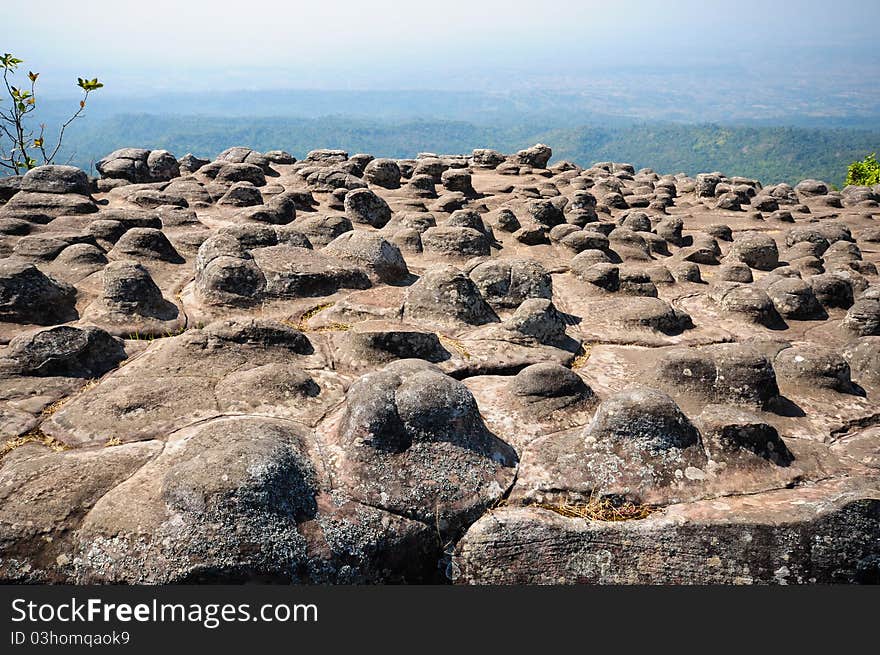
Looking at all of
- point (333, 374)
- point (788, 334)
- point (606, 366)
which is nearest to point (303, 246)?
point (333, 374)

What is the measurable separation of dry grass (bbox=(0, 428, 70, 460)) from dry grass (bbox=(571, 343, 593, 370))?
6.59 metres

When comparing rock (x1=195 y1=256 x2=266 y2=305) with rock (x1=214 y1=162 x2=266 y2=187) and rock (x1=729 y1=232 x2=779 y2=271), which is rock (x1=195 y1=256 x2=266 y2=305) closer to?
rock (x1=214 y1=162 x2=266 y2=187)

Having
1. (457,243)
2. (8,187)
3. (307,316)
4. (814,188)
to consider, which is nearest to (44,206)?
(8,187)

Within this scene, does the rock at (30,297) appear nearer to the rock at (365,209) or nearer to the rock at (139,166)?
the rock at (365,209)

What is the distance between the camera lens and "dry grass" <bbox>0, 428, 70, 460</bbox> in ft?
20.7

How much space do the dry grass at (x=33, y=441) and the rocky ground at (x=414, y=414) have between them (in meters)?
0.05

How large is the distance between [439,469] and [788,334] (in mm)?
8039

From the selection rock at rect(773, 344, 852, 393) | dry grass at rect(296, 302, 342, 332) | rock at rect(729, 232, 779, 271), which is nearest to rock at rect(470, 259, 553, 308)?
dry grass at rect(296, 302, 342, 332)

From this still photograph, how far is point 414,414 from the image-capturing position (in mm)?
6270

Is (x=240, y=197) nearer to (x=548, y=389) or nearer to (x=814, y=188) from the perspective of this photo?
(x=548, y=389)

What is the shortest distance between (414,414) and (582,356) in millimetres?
4264

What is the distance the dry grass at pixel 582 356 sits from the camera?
30.9 feet

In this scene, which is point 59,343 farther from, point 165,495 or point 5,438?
point 165,495

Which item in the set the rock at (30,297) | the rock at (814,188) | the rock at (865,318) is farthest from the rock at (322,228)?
the rock at (814,188)
